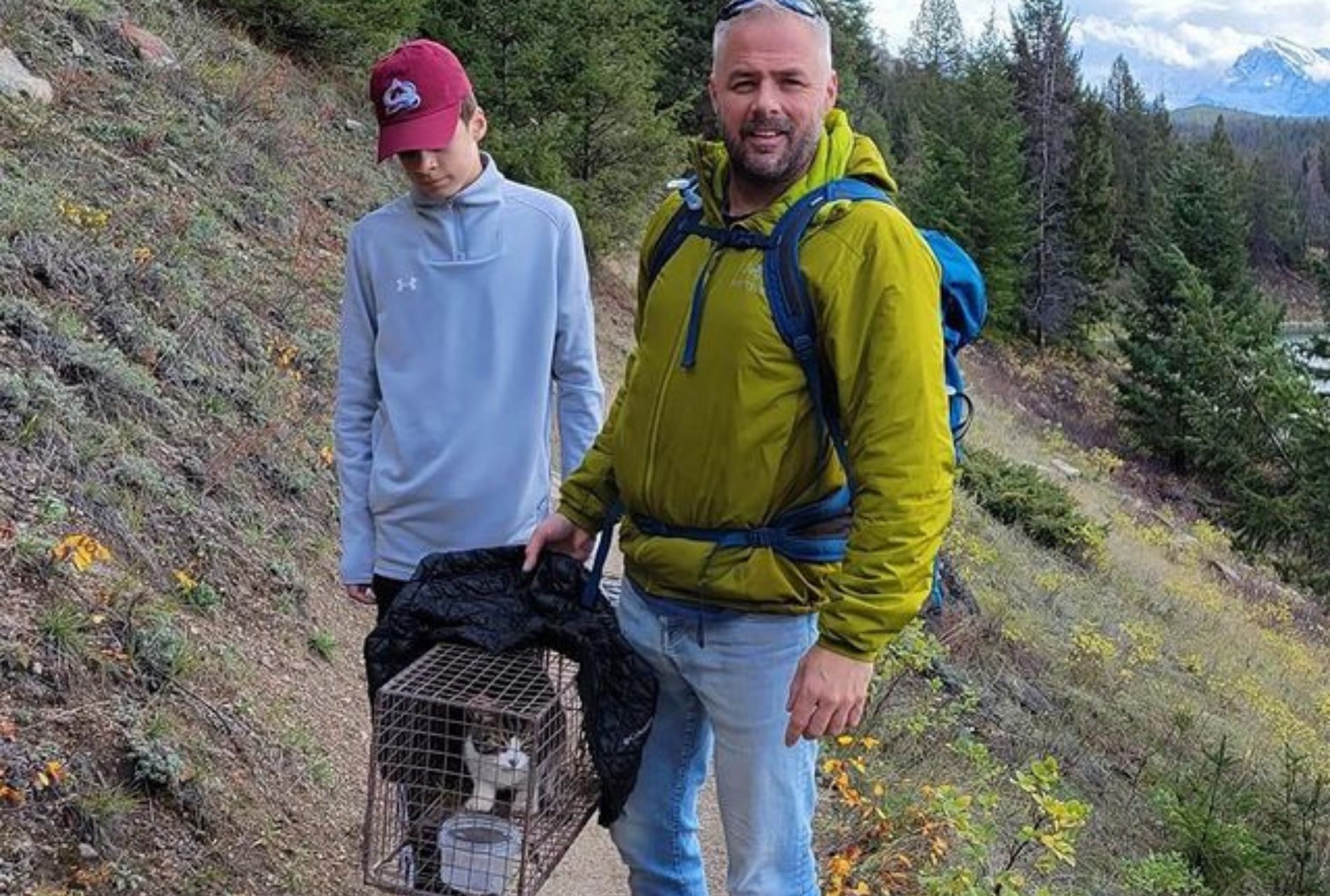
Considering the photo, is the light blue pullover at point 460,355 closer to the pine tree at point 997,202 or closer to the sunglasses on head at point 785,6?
the sunglasses on head at point 785,6

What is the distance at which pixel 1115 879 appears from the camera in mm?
6477

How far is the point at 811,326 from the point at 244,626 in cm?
332

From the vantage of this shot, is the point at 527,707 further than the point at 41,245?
No

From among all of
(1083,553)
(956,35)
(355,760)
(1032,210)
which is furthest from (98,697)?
(956,35)

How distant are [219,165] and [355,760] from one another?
6.08 meters

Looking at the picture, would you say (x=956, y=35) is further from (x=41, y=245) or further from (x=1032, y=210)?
(x=41, y=245)

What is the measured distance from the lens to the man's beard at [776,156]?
2309 mm

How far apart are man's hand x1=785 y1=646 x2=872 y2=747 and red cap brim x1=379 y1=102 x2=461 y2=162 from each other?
1409 millimetres

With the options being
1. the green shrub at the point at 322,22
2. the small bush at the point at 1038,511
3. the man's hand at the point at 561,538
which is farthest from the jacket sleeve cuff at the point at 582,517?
the small bush at the point at 1038,511

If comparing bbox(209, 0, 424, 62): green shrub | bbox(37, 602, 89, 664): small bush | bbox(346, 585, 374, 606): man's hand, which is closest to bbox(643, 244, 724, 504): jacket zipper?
bbox(346, 585, 374, 606): man's hand

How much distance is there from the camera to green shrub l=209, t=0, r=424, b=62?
13.1 m

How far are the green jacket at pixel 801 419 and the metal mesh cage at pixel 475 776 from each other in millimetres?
376

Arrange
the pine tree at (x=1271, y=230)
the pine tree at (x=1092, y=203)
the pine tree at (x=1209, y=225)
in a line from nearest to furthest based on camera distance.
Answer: the pine tree at (x=1209, y=225) < the pine tree at (x=1092, y=203) < the pine tree at (x=1271, y=230)

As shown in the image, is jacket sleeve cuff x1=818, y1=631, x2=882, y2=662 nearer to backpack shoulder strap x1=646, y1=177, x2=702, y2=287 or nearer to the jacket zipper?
the jacket zipper
